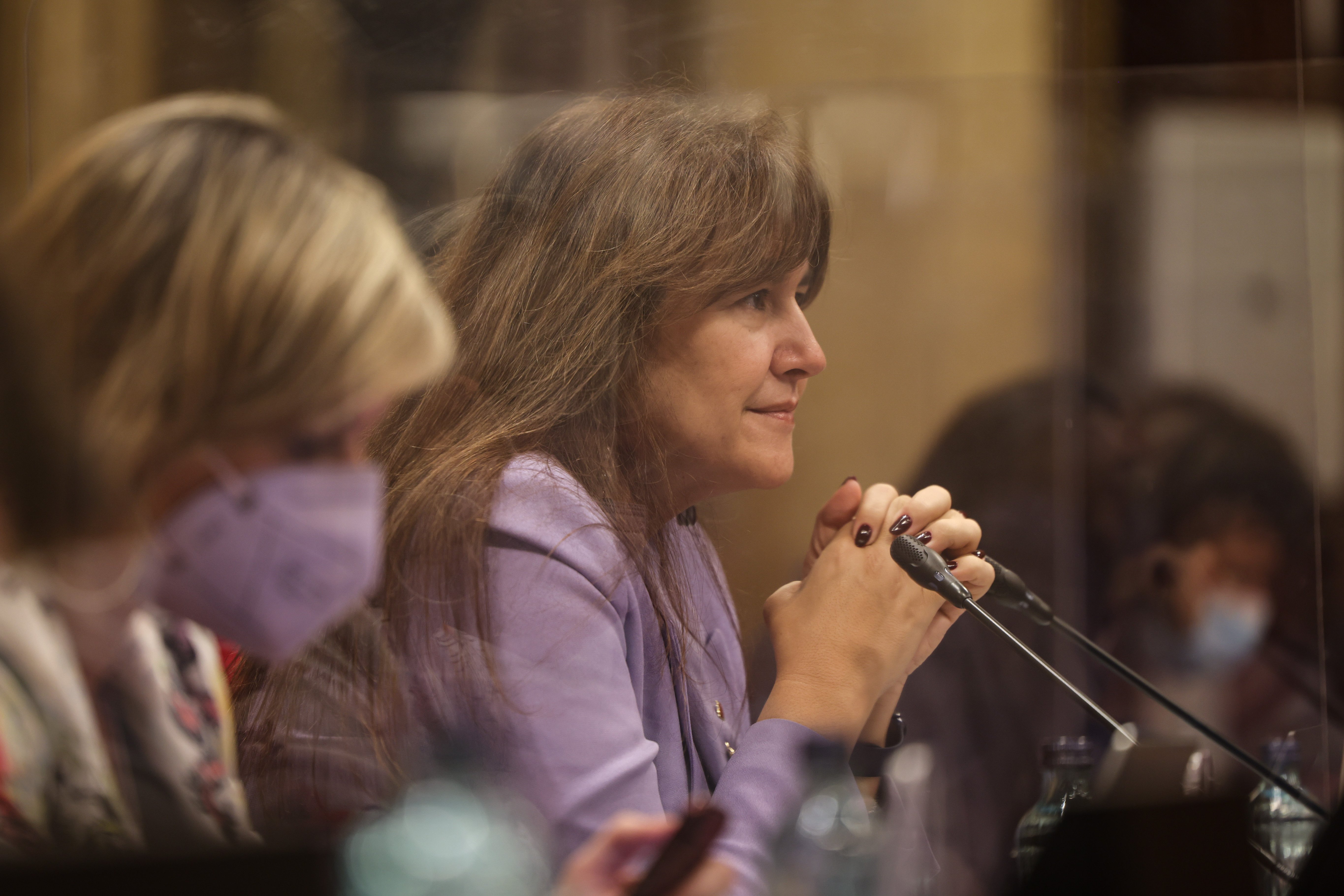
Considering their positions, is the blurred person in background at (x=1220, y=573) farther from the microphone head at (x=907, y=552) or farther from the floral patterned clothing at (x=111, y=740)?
the floral patterned clothing at (x=111, y=740)

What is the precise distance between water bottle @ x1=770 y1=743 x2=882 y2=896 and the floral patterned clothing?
43cm

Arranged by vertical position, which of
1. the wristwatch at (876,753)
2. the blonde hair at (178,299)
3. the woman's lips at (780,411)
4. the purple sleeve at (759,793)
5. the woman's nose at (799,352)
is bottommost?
the wristwatch at (876,753)

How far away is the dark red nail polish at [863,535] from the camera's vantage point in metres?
1.11

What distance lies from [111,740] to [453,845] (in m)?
0.27

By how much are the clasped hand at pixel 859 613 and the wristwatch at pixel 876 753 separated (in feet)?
0.04

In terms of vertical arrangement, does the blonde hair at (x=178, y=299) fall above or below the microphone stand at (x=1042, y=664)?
above

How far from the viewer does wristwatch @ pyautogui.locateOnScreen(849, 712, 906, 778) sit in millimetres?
1075

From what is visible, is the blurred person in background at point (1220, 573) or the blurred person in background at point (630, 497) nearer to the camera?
the blurred person in background at point (630, 497)

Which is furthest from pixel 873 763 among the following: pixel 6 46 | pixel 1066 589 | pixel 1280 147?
pixel 6 46

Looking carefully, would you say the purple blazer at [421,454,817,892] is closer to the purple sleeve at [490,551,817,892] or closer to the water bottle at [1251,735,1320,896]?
the purple sleeve at [490,551,817,892]

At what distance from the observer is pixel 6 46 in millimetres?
911

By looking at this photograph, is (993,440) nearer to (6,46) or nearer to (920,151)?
(920,151)

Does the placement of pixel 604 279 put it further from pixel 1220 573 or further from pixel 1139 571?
pixel 1220 573

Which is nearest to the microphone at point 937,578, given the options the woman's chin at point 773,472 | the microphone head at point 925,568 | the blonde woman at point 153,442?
the microphone head at point 925,568
